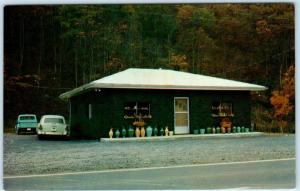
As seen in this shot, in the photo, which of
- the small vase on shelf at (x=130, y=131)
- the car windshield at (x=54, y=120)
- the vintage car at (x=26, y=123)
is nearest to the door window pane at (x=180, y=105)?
the small vase on shelf at (x=130, y=131)

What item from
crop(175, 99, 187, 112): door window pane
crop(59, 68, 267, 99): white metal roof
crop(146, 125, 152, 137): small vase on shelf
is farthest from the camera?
crop(175, 99, 187, 112): door window pane

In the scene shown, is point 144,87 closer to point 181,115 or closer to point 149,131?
point 149,131

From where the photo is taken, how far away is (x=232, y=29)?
43.7 ft

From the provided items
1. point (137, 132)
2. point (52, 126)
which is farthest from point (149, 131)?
point (52, 126)

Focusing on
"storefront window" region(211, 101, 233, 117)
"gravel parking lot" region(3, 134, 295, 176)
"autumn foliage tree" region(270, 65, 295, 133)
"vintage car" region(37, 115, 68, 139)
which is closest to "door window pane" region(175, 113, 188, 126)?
"storefront window" region(211, 101, 233, 117)

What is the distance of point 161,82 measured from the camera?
1627cm

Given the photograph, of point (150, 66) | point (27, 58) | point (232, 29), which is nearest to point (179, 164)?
point (150, 66)

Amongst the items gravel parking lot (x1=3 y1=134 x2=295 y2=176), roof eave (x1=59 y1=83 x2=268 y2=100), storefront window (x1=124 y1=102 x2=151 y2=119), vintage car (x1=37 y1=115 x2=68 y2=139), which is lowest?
gravel parking lot (x1=3 y1=134 x2=295 y2=176)

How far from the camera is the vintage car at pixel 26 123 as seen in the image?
1291 cm

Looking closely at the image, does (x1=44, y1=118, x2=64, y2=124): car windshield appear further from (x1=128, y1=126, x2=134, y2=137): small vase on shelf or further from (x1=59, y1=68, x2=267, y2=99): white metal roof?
(x1=128, y1=126, x2=134, y2=137): small vase on shelf

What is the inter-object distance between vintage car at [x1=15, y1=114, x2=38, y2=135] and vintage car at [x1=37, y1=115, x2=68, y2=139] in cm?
22

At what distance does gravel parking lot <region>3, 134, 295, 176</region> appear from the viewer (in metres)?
12.8

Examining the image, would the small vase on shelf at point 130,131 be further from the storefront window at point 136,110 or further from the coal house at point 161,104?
the storefront window at point 136,110

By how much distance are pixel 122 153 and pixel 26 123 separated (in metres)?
2.35
